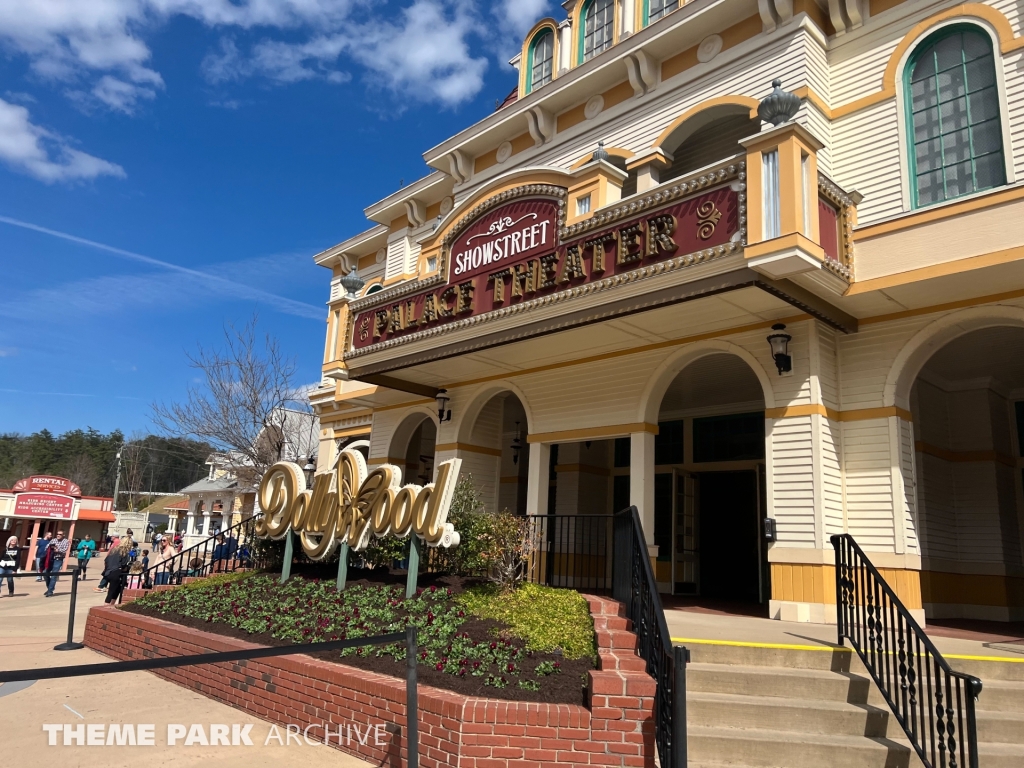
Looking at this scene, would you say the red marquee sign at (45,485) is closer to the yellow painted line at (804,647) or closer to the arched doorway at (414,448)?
the arched doorway at (414,448)

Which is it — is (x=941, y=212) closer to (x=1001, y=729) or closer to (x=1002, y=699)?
(x=1002, y=699)

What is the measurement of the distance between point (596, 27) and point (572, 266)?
7.06m

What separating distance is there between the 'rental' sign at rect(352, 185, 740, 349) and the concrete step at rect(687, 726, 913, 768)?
5.63 metres

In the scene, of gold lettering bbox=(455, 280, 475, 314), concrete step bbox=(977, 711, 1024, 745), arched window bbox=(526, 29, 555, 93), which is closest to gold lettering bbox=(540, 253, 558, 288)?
gold lettering bbox=(455, 280, 475, 314)

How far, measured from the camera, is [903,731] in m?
5.50

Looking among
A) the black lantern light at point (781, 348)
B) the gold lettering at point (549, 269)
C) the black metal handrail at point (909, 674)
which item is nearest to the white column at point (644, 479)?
the black lantern light at point (781, 348)

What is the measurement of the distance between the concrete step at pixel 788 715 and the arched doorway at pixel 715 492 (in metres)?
7.17

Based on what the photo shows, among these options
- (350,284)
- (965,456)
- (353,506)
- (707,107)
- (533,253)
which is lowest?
(353,506)

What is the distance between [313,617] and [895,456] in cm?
755

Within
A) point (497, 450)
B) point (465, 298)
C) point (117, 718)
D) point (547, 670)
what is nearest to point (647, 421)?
point (465, 298)

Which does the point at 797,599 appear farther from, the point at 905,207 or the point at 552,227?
the point at 552,227

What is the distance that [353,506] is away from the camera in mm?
10242

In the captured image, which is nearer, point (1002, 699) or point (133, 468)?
point (1002, 699)

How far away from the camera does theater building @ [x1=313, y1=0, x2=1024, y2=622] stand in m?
9.30
